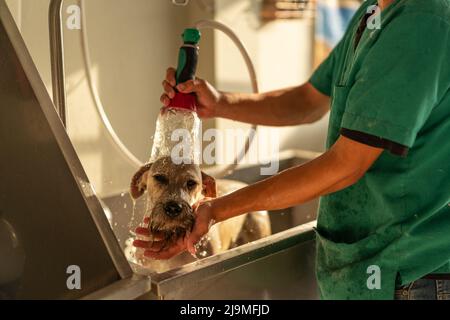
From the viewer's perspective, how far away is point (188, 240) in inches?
39.8

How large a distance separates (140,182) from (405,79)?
26.1 inches

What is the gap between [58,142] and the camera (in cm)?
96

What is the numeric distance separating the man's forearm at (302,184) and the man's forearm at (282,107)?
1.64 ft

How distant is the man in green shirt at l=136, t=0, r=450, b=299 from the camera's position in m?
0.87

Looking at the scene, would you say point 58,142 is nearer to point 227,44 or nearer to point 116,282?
point 116,282

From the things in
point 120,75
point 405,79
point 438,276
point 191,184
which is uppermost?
point 405,79

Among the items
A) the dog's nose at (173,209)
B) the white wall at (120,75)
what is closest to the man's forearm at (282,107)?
the white wall at (120,75)

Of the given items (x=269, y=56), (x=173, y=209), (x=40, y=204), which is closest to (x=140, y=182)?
(x=173, y=209)

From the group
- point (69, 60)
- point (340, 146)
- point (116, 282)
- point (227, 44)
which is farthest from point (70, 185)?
point (227, 44)

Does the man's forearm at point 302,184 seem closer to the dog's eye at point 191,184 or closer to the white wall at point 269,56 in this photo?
the dog's eye at point 191,184

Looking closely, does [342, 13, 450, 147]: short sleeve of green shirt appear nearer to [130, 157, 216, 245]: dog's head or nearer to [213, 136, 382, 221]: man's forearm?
[213, 136, 382, 221]: man's forearm

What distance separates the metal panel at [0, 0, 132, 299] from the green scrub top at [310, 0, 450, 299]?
0.43 meters

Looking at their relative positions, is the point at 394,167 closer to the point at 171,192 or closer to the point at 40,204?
the point at 171,192
